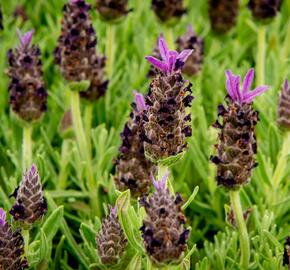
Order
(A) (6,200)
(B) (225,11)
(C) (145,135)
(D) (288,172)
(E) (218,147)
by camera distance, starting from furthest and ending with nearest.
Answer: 1. (B) (225,11)
2. (D) (288,172)
3. (A) (6,200)
4. (E) (218,147)
5. (C) (145,135)

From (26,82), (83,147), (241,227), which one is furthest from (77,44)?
(241,227)

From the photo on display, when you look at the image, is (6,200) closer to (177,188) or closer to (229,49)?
(177,188)

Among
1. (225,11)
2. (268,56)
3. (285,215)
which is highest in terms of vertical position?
(225,11)

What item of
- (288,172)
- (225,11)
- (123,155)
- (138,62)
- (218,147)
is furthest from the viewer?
(138,62)

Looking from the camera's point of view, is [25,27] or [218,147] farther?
[25,27]

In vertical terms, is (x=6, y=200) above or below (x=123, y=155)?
below

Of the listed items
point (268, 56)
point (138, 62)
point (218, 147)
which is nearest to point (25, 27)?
point (138, 62)

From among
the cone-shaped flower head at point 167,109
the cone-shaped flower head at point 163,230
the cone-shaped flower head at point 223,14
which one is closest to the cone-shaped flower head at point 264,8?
the cone-shaped flower head at point 223,14

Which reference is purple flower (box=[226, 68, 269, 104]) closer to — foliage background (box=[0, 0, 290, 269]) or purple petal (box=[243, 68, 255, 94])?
purple petal (box=[243, 68, 255, 94])
